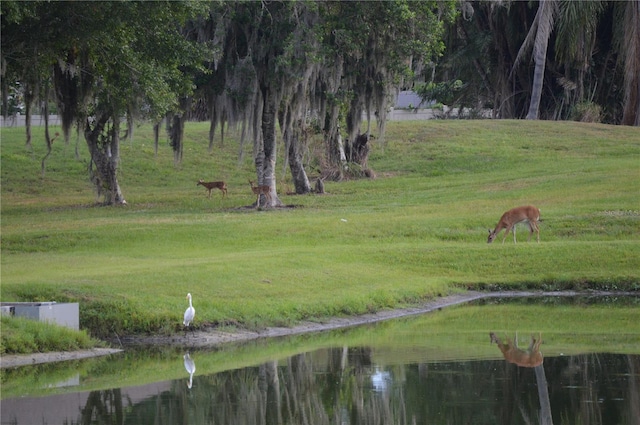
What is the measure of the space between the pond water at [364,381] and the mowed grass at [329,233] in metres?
2.24

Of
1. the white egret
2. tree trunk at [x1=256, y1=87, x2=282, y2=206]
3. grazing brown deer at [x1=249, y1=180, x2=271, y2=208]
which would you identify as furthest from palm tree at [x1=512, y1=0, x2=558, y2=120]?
the white egret

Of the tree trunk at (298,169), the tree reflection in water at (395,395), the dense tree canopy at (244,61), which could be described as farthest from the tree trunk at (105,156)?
the tree reflection in water at (395,395)

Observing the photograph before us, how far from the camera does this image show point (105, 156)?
38.8m

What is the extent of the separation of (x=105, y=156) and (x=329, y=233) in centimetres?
1094

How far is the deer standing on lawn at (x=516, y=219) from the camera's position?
30969mm

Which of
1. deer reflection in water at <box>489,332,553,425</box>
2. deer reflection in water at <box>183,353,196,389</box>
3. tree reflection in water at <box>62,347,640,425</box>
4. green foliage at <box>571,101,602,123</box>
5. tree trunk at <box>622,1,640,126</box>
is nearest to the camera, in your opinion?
tree reflection in water at <box>62,347,640,425</box>

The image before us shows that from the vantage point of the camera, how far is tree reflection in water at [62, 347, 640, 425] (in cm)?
1342

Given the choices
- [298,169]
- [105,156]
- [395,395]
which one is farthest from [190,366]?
[298,169]

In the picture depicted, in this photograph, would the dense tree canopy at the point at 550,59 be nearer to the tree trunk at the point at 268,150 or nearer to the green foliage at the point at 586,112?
the green foliage at the point at 586,112

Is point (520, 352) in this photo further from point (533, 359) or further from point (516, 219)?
point (516, 219)

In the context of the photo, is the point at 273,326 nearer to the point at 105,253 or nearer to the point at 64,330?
the point at 64,330

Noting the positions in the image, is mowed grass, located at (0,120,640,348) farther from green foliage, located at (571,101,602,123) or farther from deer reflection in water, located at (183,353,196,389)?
green foliage, located at (571,101,602,123)

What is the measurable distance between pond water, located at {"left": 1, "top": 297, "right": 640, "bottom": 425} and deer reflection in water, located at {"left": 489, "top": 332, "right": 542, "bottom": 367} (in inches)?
0.8

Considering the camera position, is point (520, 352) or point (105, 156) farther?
point (105, 156)
